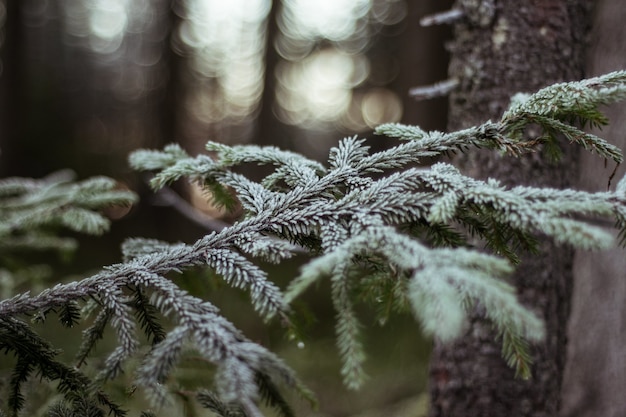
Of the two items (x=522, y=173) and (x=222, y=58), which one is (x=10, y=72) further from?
(x=522, y=173)

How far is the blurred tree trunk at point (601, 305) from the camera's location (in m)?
2.22

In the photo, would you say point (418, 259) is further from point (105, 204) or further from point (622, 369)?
point (622, 369)

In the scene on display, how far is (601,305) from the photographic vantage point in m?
2.32

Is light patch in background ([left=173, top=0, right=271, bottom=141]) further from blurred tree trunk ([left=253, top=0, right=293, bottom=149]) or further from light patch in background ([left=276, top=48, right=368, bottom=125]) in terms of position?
blurred tree trunk ([left=253, top=0, right=293, bottom=149])

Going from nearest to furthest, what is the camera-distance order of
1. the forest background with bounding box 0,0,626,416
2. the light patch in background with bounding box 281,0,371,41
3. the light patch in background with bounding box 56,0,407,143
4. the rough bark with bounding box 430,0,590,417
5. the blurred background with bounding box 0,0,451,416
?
the rough bark with bounding box 430,0,590,417 < the forest background with bounding box 0,0,626,416 < the blurred background with bounding box 0,0,451,416 < the light patch in background with bounding box 281,0,371,41 < the light patch in background with bounding box 56,0,407,143

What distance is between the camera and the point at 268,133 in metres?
9.92

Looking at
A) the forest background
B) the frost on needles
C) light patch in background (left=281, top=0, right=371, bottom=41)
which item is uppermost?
the frost on needles

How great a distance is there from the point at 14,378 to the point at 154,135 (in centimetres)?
1351

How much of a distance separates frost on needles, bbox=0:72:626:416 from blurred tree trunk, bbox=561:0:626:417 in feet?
4.21

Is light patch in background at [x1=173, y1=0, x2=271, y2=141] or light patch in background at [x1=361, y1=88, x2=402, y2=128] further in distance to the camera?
light patch in background at [x1=361, y1=88, x2=402, y2=128]

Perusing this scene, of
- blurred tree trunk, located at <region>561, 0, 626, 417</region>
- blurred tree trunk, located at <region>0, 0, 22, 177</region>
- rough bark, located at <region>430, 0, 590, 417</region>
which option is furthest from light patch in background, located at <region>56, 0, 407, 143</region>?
rough bark, located at <region>430, 0, 590, 417</region>

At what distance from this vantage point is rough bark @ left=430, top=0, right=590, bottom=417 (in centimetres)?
183

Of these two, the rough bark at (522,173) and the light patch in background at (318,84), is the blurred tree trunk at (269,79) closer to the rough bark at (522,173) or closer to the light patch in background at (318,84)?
the light patch in background at (318,84)

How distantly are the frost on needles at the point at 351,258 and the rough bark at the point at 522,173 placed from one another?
2.32ft
